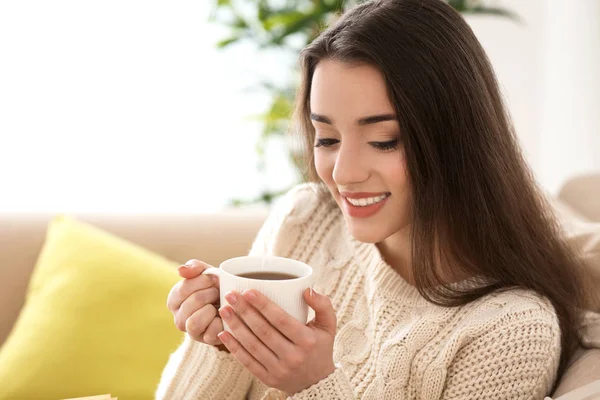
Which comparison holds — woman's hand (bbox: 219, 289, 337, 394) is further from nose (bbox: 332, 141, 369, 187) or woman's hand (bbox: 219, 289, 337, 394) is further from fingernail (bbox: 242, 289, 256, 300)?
nose (bbox: 332, 141, 369, 187)

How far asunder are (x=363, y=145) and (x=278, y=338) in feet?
1.13

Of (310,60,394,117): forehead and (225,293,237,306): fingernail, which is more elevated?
(310,60,394,117): forehead

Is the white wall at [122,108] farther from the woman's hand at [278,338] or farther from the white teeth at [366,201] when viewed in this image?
the woman's hand at [278,338]

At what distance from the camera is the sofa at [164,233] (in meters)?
1.70

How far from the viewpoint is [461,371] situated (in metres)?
1.09

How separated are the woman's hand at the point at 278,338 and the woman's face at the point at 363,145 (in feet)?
0.71

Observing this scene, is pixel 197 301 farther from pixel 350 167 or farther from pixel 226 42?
pixel 226 42

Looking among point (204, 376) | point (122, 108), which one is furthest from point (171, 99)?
point (204, 376)

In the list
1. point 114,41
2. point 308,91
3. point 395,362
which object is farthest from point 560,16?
point 395,362

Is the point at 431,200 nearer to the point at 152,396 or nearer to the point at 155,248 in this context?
the point at 152,396

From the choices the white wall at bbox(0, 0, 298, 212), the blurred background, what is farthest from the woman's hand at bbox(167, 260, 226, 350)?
the white wall at bbox(0, 0, 298, 212)

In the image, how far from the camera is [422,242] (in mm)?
1157

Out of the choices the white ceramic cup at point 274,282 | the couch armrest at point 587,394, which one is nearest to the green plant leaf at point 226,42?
the white ceramic cup at point 274,282

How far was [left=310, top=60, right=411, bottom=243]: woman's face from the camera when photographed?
1077mm
